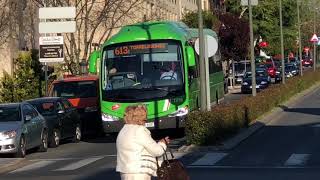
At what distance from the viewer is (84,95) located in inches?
1037

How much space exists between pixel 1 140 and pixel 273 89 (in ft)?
58.2

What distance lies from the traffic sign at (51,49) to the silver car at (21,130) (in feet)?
22.0

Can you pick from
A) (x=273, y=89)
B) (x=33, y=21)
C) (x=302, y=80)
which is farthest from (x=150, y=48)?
(x=302, y=80)

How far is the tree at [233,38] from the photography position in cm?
6612

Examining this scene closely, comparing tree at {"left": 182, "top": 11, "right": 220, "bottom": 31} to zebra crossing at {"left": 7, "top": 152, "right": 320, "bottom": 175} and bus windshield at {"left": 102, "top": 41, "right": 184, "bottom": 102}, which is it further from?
zebra crossing at {"left": 7, "top": 152, "right": 320, "bottom": 175}

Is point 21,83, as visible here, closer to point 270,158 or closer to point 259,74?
point 270,158

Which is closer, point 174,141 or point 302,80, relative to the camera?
point 174,141

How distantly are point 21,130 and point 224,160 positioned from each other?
5752 mm

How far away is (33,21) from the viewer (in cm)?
4350

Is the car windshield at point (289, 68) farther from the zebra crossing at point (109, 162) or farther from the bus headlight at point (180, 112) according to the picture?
the zebra crossing at point (109, 162)

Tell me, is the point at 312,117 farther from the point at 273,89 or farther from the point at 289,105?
the point at 289,105

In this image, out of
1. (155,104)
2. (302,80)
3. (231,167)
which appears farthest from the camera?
(302,80)

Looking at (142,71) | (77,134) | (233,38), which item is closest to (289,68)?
(233,38)

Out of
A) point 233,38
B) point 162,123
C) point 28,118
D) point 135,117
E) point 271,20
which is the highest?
point 271,20
